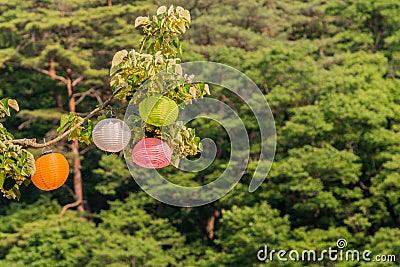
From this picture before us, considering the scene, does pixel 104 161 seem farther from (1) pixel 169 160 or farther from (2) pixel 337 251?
(1) pixel 169 160

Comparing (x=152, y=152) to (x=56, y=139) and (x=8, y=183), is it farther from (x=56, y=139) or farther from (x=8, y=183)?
(x=8, y=183)

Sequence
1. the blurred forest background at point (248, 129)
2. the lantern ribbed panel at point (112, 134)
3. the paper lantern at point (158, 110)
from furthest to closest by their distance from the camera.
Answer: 1. the blurred forest background at point (248, 129)
2. the lantern ribbed panel at point (112, 134)
3. the paper lantern at point (158, 110)

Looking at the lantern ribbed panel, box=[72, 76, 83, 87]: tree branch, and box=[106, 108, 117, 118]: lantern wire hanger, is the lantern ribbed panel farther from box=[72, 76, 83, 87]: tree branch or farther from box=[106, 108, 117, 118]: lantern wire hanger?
box=[72, 76, 83, 87]: tree branch

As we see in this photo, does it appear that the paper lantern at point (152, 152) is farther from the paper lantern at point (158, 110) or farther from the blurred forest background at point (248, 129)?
the blurred forest background at point (248, 129)

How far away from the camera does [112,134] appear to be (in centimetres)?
387

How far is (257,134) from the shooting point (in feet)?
47.7

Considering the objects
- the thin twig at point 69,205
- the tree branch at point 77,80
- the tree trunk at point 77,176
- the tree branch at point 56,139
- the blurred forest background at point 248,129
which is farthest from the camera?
the tree branch at point 77,80

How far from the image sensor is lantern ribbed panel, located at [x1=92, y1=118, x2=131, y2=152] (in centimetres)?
387

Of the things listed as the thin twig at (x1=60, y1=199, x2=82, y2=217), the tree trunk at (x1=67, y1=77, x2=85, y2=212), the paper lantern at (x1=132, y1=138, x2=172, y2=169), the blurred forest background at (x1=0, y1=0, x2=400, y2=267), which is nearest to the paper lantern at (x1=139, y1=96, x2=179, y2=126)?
the paper lantern at (x1=132, y1=138, x2=172, y2=169)

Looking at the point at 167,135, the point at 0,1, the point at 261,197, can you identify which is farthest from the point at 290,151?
the point at 167,135

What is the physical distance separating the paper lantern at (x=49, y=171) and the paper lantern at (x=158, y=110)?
1.28ft

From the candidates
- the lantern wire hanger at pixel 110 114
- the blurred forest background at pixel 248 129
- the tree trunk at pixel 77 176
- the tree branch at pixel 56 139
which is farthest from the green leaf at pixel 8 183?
the tree trunk at pixel 77 176

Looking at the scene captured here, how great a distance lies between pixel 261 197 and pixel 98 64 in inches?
153

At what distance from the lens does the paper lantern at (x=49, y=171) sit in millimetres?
3873
